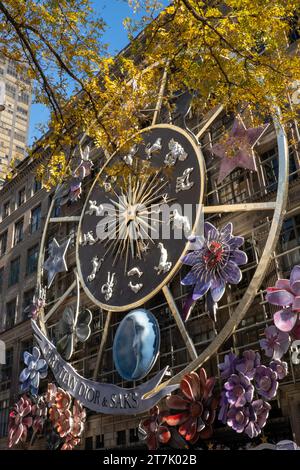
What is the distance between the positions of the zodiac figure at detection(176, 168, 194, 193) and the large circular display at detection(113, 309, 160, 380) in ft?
18.3

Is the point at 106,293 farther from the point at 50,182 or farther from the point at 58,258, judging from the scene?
the point at 50,182

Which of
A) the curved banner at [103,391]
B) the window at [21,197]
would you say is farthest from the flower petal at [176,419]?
the window at [21,197]

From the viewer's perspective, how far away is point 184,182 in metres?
22.9

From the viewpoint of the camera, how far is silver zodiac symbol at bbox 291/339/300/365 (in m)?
15.8

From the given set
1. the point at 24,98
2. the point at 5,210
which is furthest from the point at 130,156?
the point at 24,98

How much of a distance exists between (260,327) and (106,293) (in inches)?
344

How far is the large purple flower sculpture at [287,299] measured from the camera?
634 inches

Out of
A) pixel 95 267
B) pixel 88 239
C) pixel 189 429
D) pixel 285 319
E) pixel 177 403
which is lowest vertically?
pixel 189 429

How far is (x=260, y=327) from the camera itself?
18.4m

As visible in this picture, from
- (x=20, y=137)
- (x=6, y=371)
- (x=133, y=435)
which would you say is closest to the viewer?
(x=133, y=435)

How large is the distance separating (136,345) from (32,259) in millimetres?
16809

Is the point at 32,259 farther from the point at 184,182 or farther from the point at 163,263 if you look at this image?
the point at 184,182

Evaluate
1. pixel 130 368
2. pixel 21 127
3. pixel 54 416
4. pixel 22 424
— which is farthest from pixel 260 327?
pixel 21 127

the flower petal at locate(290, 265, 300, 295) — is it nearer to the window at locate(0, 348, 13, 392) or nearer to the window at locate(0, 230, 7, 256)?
the window at locate(0, 348, 13, 392)
